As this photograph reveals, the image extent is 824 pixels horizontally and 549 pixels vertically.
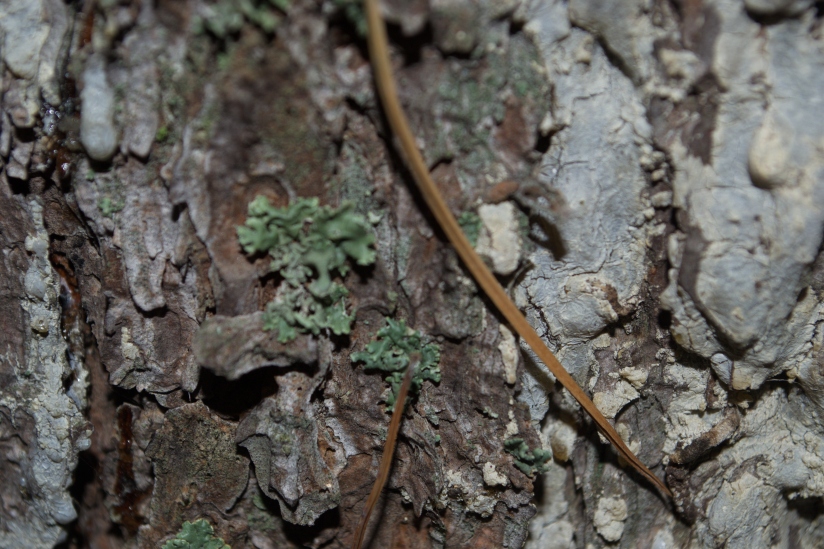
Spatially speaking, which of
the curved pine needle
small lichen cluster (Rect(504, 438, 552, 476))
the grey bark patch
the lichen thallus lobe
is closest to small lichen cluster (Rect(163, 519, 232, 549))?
the grey bark patch

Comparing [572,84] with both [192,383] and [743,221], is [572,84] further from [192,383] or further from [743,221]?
[192,383]

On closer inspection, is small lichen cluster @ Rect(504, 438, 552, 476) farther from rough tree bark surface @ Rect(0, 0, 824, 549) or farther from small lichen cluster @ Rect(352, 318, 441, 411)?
small lichen cluster @ Rect(352, 318, 441, 411)

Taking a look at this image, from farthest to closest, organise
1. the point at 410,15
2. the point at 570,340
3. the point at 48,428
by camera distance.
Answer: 1. the point at 48,428
2. the point at 570,340
3. the point at 410,15

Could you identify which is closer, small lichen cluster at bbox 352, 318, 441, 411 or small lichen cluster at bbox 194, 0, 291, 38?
small lichen cluster at bbox 194, 0, 291, 38

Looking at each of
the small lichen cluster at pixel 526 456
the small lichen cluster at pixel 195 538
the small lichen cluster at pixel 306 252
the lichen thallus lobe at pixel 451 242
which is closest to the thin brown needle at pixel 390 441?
the lichen thallus lobe at pixel 451 242

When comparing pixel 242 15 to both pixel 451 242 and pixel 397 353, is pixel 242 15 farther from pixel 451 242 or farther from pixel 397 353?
pixel 397 353

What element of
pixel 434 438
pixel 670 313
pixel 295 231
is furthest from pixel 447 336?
pixel 670 313

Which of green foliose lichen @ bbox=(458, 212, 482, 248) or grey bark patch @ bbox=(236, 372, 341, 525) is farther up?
green foliose lichen @ bbox=(458, 212, 482, 248)
